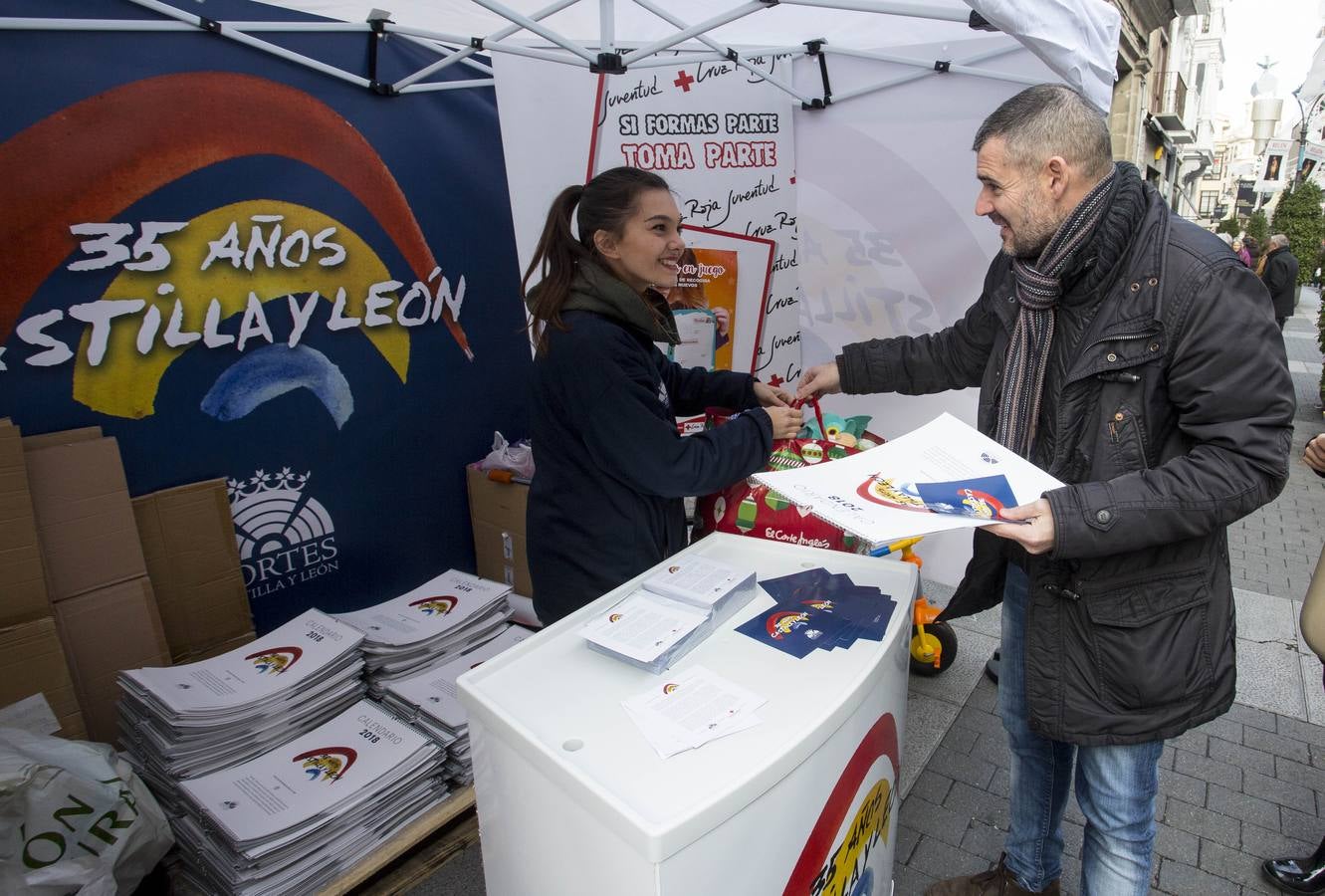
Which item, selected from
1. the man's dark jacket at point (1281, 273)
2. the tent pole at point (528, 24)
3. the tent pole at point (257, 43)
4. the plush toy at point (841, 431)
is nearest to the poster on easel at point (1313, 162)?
the man's dark jacket at point (1281, 273)

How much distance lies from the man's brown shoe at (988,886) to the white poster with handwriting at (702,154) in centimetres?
217

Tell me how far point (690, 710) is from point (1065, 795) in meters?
1.21

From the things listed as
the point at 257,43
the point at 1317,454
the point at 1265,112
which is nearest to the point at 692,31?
the point at 257,43

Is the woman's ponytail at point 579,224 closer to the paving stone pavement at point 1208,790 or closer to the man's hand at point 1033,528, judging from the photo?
the man's hand at point 1033,528

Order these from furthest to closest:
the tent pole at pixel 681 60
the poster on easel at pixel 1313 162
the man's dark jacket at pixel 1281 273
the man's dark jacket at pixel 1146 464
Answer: the poster on easel at pixel 1313 162, the man's dark jacket at pixel 1281 273, the tent pole at pixel 681 60, the man's dark jacket at pixel 1146 464

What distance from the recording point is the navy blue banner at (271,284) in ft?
7.50

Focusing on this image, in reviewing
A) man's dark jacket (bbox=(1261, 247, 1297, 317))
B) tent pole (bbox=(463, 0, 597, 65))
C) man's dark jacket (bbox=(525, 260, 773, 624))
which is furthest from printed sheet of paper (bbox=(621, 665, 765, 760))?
man's dark jacket (bbox=(1261, 247, 1297, 317))

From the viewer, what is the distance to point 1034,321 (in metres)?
1.45

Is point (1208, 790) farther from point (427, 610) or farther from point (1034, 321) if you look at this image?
point (427, 610)

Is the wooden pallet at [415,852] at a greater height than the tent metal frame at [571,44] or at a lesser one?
lesser

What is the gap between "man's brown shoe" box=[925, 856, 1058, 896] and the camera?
1833mm

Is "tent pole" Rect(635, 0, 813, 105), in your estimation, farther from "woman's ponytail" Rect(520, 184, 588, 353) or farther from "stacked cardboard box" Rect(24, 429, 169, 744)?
"stacked cardboard box" Rect(24, 429, 169, 744)

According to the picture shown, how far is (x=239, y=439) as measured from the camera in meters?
2.74

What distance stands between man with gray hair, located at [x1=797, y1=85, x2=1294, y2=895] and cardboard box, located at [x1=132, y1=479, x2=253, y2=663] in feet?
8.28
